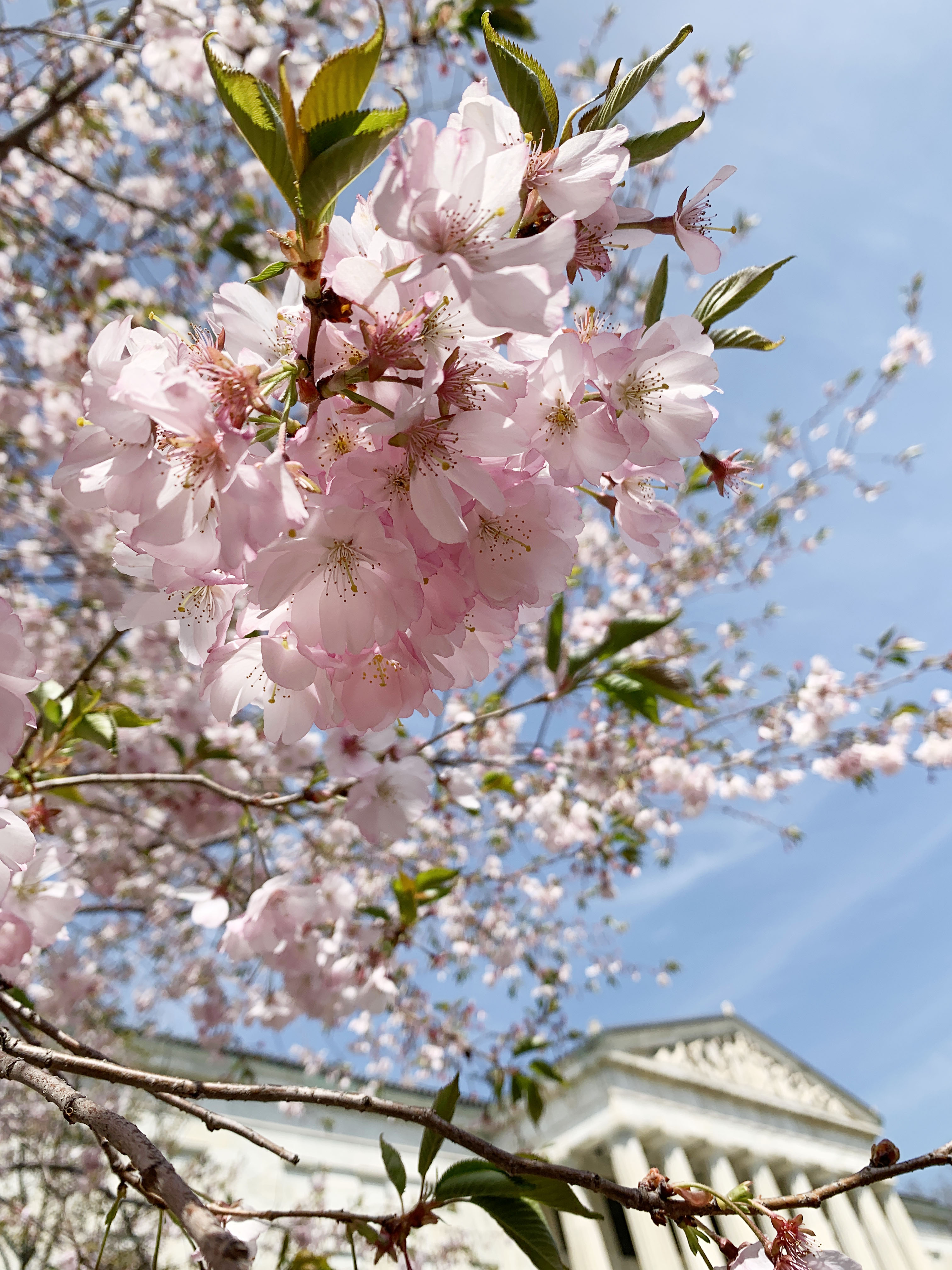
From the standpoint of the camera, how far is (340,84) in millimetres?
501

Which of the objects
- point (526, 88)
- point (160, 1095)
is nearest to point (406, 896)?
point (160, 1095)

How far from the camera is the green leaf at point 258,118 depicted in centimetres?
51

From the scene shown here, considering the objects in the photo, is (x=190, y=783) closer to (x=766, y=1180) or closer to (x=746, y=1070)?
(x=766, y=1180)

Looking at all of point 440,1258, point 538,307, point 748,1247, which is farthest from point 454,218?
point 440,1258

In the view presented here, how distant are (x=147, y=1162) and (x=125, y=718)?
112cm

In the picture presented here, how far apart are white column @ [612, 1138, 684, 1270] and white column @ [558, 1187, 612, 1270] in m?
0.64

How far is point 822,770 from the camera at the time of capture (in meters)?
4.55

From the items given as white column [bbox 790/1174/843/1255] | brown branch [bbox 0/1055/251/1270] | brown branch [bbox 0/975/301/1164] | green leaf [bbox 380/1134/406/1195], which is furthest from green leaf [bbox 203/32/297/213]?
white column [bbox 790/1174/843/1255]

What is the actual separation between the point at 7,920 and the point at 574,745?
3217 millimetres

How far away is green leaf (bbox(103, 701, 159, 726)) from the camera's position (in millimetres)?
1446

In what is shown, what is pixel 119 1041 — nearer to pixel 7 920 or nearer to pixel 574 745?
pixel 574 745

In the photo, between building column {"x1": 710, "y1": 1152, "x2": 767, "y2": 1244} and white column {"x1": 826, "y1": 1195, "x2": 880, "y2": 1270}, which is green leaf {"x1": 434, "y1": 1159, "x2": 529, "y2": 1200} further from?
white column {"x1": 826, "y1": 1195, "x2": 880, "y2": 1270}

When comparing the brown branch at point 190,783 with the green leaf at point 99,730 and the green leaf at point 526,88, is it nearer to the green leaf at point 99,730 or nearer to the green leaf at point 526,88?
the green leaf at point 99,730

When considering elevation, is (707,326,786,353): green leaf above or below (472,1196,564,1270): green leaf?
above
